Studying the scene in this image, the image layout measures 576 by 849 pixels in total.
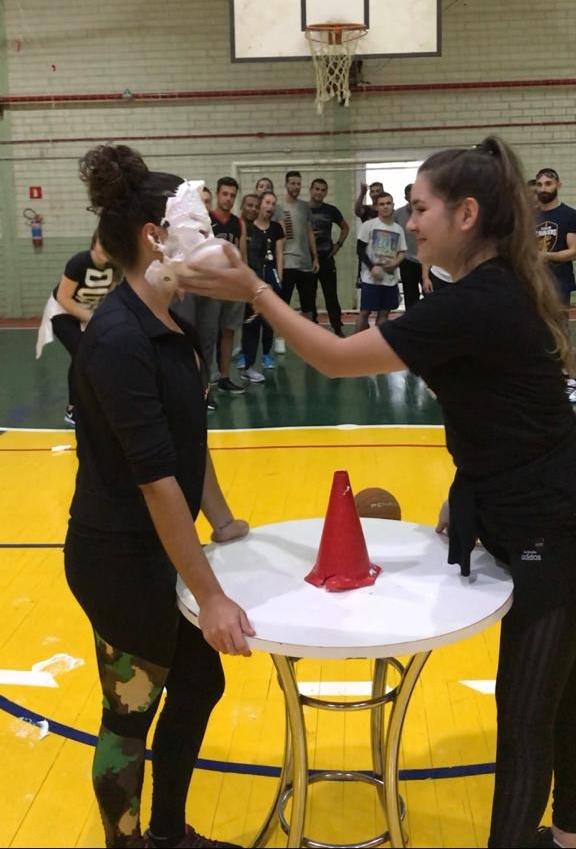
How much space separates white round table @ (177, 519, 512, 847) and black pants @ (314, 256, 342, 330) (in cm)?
800

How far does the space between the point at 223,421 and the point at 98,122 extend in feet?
27.0

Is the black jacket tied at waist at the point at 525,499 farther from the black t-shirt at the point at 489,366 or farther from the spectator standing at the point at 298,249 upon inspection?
the spectator standing at the point at 298,249

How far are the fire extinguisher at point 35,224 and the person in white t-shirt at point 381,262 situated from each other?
6.26 metres

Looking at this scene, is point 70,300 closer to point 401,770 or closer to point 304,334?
point 401,770

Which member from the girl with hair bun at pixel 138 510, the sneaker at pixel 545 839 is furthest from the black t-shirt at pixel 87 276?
the sneaker at pixel 545 839

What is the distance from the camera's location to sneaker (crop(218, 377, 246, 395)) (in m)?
7.95

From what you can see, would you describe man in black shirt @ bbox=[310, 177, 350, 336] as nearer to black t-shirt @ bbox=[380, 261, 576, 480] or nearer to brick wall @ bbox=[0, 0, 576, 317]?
brick wall @ bbox=[0, 0, 576, 317]

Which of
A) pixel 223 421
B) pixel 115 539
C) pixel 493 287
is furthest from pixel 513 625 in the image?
pixel 223 421

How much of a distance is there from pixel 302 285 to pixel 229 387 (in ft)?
7.73

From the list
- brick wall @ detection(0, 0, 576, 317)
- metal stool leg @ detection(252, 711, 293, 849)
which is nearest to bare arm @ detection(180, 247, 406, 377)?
metal stool leg @ detection(252, 711, 293, 849)

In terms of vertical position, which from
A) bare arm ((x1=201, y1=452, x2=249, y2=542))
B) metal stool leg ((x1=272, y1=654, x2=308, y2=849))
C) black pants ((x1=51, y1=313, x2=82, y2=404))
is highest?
black pants ((x1=51, y1=313, x2=82, y2=404))

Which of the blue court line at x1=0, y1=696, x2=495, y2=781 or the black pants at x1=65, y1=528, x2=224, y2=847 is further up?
the black pants at x1=65, y1=528, x2=224, y2=847

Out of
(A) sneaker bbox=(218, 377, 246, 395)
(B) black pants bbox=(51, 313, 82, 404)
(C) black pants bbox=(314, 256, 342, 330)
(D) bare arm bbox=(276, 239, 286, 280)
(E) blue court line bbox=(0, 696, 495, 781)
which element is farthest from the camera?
(C) black pants bbox=(314, 256, 342, 330)

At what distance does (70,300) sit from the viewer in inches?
234
